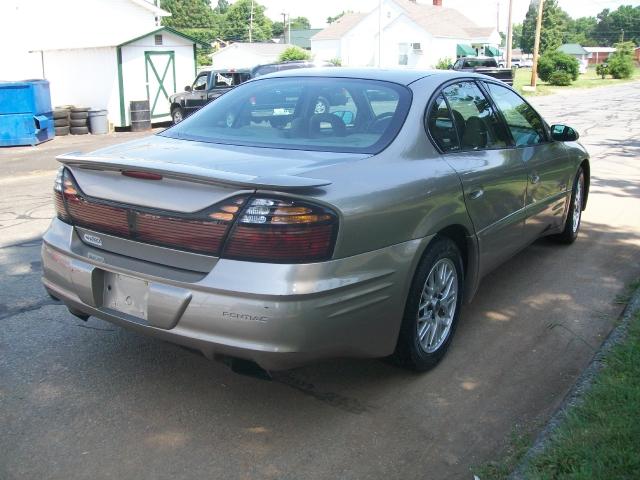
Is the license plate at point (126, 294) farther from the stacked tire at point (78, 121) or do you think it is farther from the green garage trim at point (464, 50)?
the green garage trim at point (464, 50)

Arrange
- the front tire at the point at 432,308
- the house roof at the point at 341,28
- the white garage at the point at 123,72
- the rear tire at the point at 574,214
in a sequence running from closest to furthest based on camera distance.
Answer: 1. the front tire at the point at 432,308
2. the rear tire at the point at 574,214
3. the white garage at the point at 123,72
4. the house roof at the point at 341,28

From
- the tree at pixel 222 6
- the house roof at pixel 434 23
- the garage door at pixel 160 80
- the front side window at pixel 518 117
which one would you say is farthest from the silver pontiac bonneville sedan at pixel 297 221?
the tree at pixel 222 6

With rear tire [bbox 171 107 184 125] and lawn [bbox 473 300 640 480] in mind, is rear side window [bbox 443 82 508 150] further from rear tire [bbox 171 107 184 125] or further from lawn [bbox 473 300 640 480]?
rear tire [bbox 171 107 184 125]

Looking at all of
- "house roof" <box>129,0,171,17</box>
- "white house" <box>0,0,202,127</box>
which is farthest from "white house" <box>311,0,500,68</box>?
"white house" <box>0,0,202,127</box>

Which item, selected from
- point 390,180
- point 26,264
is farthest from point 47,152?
point 390,180

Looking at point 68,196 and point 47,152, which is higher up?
point 68,196

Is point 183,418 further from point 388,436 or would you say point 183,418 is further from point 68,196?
point 68,196

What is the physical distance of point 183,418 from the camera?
3.38 metres

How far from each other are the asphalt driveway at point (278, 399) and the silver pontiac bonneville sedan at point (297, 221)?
0.34 metres

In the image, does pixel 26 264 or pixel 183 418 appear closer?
pixel 183 418

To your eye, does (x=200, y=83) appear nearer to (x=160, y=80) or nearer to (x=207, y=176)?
(x=160, y=80)

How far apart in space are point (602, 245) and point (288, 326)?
476cm

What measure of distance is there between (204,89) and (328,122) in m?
15.4

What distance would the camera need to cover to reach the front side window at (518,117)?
5027 millimetres
